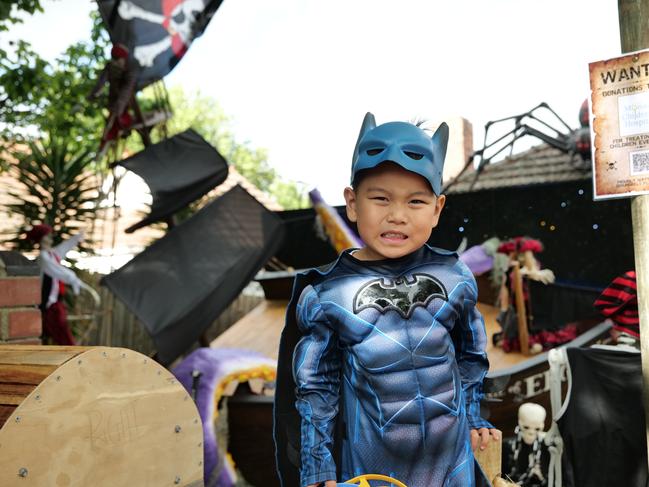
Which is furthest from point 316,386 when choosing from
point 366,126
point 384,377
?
point 366,126

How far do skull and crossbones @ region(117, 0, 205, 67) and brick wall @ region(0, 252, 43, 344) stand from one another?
2.78m

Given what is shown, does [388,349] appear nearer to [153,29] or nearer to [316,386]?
[316,386]

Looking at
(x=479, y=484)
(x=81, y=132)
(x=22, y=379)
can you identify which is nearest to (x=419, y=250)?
(x=479, y=484)

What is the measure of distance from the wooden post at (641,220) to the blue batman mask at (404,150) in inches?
34.3

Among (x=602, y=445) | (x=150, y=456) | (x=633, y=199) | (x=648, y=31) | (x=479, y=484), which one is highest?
(x=648, y=31)

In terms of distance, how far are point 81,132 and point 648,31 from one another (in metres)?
10.2

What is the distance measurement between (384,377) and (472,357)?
32cm

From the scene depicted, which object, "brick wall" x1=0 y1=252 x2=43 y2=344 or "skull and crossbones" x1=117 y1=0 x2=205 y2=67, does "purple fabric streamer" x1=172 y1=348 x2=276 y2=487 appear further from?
→ "skull and crossbones" x1=117 y1=0 x2=205 y2=67

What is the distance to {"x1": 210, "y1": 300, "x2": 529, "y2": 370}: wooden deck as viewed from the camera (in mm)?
5285

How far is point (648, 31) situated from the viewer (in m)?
2.11

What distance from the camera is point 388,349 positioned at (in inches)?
62.9

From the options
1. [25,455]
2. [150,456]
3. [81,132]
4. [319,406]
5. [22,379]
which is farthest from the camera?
[81,132]

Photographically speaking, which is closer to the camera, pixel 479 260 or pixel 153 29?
pixel 153 29

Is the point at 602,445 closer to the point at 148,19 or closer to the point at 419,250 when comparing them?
the point at 419,250
